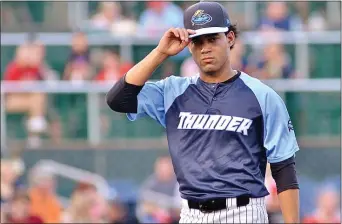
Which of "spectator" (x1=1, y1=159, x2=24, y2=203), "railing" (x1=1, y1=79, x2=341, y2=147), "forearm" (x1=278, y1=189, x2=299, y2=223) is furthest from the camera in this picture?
"railing" (x1=1, y1=79, x2=341, y2=147)

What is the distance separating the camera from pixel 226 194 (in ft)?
15.9

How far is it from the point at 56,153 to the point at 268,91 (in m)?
6.55

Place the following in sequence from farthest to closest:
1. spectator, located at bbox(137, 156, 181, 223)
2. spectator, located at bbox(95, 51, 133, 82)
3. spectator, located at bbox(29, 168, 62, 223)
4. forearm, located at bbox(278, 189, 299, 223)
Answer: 1. spectator, located at bbox(95, 51, 133, 82)
2. spectator, located at bbox(29, 168, 62, 223)
3. spectator, located at bbox(137, 156, 181, 223)
4. forearm, located at bbox(278, 189, 299, 223)

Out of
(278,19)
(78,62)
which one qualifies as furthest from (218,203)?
(278,19)

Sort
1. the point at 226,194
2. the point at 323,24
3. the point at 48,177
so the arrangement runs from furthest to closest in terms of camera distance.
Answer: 1. the point at 323,24
2. the point at 48,177
3. the point at 226,194

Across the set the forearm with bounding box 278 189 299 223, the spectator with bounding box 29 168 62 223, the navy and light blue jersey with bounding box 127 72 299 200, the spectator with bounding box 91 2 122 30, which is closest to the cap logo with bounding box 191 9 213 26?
the navy and light blue jersey with bounding box 127 72 299 200

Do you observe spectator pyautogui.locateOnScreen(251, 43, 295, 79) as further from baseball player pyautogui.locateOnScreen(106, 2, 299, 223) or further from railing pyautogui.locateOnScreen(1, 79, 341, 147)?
baseball player pyautogui.locateOnScreen(106, 2, 299, 223)

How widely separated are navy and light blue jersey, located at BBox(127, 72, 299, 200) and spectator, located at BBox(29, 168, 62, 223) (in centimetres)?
554

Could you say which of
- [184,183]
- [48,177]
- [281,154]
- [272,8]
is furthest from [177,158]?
[272,8]

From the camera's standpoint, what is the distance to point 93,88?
11312mm

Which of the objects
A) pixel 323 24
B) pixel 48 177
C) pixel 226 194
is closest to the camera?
pixel 226 194

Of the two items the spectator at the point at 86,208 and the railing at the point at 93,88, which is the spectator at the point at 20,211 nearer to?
the spectator at the point at 86,208

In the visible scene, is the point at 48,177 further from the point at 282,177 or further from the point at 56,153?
the point at 282,177

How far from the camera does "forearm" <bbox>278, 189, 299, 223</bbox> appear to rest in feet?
15.7
